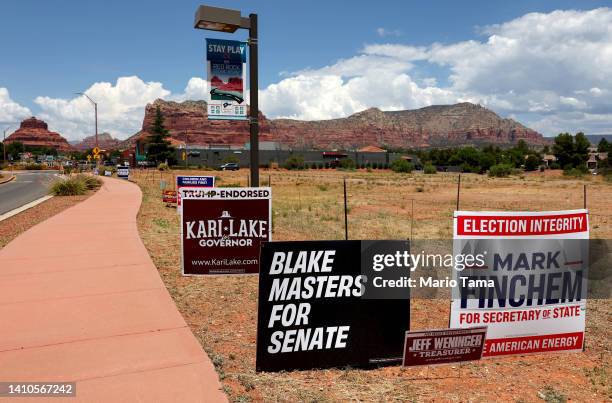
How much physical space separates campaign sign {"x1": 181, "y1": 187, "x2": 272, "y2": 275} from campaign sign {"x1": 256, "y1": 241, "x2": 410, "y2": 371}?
328 cm

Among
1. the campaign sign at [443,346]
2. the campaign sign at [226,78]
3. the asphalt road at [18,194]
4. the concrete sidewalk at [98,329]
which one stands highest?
the campaign sign at [226,78]

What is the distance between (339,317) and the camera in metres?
4.83

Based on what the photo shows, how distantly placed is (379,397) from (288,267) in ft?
4.58

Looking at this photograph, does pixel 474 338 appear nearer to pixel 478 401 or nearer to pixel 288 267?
pixel 478 401

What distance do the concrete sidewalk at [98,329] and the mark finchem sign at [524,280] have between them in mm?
2729

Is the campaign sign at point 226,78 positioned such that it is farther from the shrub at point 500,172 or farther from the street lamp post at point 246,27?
the shrub at point 500,172

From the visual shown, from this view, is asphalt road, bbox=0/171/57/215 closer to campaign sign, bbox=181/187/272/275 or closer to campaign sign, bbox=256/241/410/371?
campaign sign, bbox=181/187/272/275

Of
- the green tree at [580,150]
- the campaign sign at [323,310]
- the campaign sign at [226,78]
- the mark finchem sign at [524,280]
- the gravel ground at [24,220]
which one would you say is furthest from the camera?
the green tree at [580,150]

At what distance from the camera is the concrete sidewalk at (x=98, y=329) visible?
4215 mm

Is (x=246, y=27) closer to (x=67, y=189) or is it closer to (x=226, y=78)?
(x=226, y=78)

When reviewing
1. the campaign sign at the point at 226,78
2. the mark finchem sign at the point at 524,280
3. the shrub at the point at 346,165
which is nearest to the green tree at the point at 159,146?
the shrub at the point at 346,165

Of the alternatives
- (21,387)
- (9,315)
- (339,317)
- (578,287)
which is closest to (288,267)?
(339,317)

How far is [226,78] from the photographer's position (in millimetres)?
7648

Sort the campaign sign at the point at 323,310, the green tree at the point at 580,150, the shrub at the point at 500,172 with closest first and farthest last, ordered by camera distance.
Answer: the campaign sign at the point at 323,310 < the shrub at the point at 500,172 < the green tree at the point at 580,150
